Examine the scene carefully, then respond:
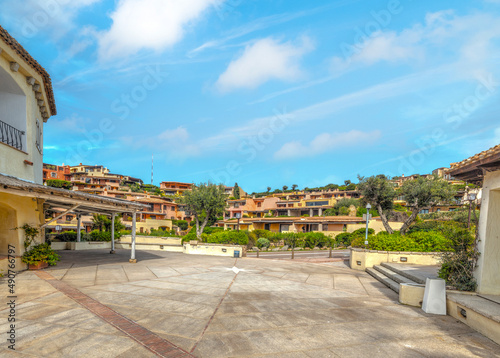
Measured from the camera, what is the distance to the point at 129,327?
6059mm

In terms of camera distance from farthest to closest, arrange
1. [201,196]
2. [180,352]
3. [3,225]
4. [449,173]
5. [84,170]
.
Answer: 1. [84,170]
2. [201,196]
3. [3,225]
4. [449,173]
5. [180,352]

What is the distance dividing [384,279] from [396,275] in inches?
19.3

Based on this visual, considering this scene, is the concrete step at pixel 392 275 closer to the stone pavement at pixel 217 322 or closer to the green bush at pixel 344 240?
the stone pavement at pixel 217 322

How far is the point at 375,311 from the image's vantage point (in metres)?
7.90

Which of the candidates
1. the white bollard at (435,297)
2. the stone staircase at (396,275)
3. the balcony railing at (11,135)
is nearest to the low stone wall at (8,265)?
the balcony railing at (11,135)

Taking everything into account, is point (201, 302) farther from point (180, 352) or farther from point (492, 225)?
point (492, 225)

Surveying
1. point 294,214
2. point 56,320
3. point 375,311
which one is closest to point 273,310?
point 375,311

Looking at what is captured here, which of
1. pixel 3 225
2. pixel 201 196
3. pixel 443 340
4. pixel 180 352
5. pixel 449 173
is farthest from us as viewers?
pixel 201 196

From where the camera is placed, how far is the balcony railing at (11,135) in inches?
471

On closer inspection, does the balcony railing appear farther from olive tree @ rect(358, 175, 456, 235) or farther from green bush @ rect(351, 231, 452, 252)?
olive tree @ rect(358, 175, 456, 235)

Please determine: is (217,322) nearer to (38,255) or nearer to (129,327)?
(129,327)

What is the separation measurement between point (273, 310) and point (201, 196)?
1444 inches

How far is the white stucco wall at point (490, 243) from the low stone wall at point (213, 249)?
15.4 metres

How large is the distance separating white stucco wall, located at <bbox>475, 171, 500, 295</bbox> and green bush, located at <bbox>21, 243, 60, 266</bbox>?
581 inches
